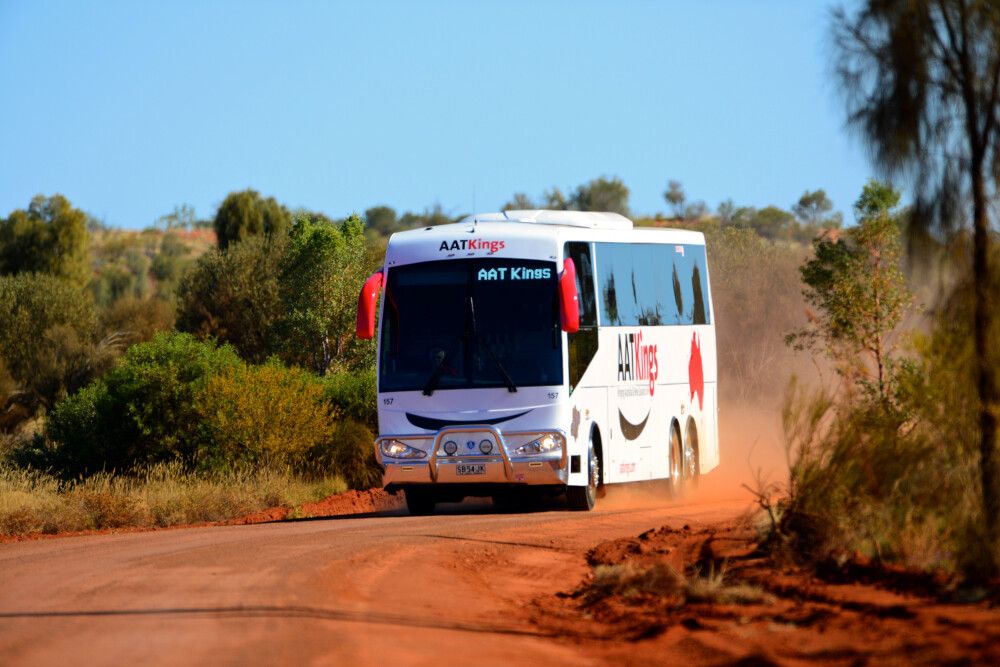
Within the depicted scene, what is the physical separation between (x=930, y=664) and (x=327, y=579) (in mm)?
6184

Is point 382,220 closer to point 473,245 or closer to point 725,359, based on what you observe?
point 725,359

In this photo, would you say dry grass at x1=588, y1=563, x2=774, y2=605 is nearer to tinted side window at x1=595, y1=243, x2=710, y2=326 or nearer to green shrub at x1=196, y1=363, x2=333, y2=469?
tinted side window at x1=595, y1=243, x2=710, y2=326

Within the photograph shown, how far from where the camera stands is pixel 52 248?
6519cm

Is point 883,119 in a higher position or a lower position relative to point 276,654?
higher

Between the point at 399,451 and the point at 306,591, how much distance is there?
776 centimetres

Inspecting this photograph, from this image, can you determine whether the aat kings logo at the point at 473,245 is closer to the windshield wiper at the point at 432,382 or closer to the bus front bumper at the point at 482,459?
the windshield wiper at the point at 432,382

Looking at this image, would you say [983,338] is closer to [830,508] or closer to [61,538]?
[830,508]

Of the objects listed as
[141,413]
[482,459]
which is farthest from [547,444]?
[141,413]

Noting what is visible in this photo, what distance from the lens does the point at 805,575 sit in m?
11.8

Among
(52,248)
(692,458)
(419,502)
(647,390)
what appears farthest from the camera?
(52,248)

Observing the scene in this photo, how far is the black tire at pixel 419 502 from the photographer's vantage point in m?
21.2

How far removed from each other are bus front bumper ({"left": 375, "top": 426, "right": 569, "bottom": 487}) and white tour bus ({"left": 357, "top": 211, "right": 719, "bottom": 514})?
0.5 inches

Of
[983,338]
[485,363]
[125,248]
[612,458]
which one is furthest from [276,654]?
[125,248]

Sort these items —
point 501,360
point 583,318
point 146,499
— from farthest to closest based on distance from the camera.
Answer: point 146,499 → point 583,318 → point 501,360
